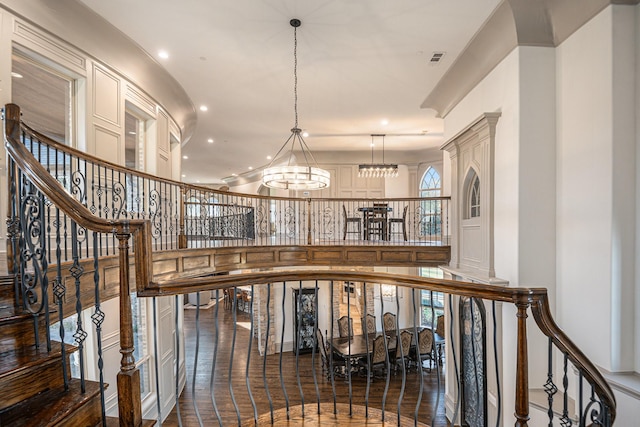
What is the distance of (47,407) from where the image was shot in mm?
1535

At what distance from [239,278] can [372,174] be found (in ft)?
25.5

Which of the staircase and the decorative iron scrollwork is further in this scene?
the decorative iron scrollwork

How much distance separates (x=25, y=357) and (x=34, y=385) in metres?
0.16

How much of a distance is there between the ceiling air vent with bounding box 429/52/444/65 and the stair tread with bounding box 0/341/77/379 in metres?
5.34

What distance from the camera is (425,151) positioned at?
35.9ft

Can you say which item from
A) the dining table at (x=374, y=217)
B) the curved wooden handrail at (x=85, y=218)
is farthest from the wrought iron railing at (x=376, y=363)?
Result: the dining table at (x=374, y=217)

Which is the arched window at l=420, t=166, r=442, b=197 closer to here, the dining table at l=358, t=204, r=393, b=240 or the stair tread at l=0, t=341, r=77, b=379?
the dining table at l=358, t=204, r=393, b=240

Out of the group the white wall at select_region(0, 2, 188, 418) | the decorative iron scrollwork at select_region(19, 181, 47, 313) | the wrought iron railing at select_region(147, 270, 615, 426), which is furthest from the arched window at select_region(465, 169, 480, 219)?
the white wall at select_region(0, 2, 188, 418)

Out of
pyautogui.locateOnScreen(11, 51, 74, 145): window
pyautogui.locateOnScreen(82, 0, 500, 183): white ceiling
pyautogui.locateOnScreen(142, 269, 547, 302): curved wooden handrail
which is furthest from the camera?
pyautogui.locateOnScreen(11, 51, 74, 145): window

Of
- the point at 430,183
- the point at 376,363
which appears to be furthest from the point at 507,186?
the point at 430,183

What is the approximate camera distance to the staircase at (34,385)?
1.48 meters

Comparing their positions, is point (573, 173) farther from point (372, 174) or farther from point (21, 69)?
point (21, 69)

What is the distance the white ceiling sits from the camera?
3889mm

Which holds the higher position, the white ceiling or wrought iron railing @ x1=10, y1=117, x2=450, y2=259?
the white ceiling
